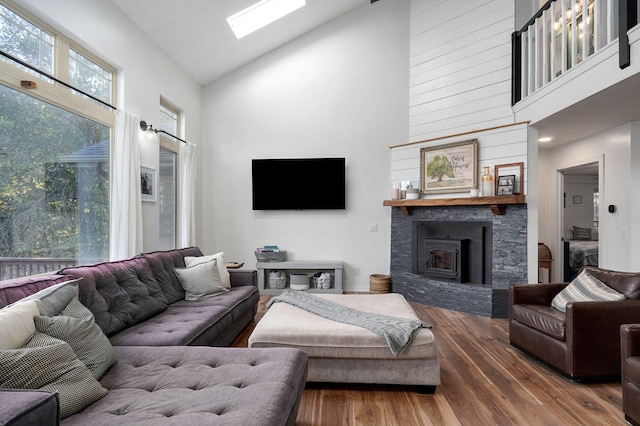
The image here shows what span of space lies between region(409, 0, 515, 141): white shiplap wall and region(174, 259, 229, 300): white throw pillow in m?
3.53

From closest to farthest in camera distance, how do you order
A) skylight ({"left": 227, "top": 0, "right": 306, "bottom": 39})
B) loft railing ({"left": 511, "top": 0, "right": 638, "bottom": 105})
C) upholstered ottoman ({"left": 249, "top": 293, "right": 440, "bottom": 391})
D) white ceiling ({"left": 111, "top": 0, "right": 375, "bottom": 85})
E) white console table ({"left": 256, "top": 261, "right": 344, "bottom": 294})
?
1. upholstered ottoman ({"left": 249, "top": 293, "right": 440, "bottom": 391})
2. loft railing ({"left": 511, "top": 0, "right": 638, "bottom": 105})
3. white ceiling ({"left": 111, "top": 0, "right": 375, "bottom": 85})
4. skylight ({"left": 227, "top": 0, "right": 306, "bottom": 39})
5. white console table ({"left": 256, "top": 261, "right": 344, "bottom": 294})

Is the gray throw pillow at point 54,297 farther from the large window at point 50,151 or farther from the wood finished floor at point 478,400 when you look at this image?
the wood finished floor at point 478,400

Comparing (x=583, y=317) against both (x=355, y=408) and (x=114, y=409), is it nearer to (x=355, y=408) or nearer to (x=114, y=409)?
(x=355, y=408)

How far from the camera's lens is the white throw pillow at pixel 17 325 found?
1.28m

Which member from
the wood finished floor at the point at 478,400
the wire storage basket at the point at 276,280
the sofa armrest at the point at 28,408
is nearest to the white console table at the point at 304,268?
the wire storage basket at the point at 276,280

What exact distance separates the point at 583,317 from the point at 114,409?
281 cm

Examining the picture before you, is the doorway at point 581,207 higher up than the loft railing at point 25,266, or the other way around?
the doorway at point 581,207

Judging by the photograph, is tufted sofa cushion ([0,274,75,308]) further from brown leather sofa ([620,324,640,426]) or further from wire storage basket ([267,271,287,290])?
wire storage basket ([267,271,287,290])

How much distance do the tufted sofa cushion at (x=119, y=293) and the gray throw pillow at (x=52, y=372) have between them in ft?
2.60

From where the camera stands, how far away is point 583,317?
2.36 m

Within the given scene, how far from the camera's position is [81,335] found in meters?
1.57

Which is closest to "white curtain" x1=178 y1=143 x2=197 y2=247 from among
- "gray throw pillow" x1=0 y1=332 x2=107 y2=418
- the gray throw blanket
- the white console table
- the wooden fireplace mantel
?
the white console table

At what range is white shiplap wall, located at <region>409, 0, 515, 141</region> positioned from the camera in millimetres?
4348

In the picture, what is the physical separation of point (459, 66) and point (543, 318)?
11.4ft
